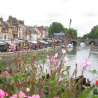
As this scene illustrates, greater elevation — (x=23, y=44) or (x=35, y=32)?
(x=35, y=32)

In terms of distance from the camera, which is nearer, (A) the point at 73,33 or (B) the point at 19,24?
(B) the point at 19,24

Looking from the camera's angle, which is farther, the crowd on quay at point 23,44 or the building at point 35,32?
the crowd on quay at point 23,44

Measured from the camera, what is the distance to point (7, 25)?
42.1 meters

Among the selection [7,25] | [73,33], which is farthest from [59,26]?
[7,25]

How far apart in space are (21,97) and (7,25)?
137 feet

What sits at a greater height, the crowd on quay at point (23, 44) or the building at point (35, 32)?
the building at point (35, 32)

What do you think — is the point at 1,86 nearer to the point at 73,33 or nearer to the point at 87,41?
the point at 87,41

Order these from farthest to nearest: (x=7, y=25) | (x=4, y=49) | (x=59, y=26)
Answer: (x=59, y=26)
(x=7, y=25)
(x=4, y=49)

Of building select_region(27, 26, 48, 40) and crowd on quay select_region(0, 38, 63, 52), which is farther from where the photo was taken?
crowd on quay select_region(0, 38, 63, 52)

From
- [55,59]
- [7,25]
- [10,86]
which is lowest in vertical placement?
[10,86]

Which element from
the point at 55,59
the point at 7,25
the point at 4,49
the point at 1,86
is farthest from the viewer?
the point at 7,25

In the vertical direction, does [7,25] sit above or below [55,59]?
above

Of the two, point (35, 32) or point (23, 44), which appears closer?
point (35, 32)

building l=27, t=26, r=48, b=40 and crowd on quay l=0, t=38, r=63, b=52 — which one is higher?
building l=27, t=26, r=48, b=40
